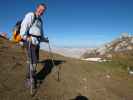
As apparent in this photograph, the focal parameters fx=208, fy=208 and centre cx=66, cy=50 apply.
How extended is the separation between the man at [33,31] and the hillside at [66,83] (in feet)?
5.62

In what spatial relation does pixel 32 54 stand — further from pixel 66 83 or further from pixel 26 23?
pixel 66 83

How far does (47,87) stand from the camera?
1205 centimetres

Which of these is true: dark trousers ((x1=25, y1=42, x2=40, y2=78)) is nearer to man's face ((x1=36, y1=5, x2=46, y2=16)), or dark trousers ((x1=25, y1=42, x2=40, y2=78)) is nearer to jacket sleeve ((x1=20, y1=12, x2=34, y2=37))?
jacket sleeve ((x1=20, y1=12, x2=34, y2=37))

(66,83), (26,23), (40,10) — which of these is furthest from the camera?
(66,83)

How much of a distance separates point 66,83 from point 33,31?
488 centimetres

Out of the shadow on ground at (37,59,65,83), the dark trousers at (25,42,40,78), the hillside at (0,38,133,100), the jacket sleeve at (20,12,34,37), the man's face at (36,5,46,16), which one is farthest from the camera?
the shadow on ground at (37,59,65,83)

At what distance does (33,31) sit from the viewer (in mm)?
10000

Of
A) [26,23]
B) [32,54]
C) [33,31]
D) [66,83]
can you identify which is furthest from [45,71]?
[26,23]

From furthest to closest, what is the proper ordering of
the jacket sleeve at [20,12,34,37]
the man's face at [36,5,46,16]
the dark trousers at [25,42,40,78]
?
1. the dark trousers at [25,42,40,78]
2. the man's face at [36,5,46,16]
3. the jacket sleeve at [20,12,34,37]

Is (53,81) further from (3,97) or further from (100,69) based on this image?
(100,69)

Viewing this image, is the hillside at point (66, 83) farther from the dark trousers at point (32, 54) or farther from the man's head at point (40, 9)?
the man's head at point (40, 9)

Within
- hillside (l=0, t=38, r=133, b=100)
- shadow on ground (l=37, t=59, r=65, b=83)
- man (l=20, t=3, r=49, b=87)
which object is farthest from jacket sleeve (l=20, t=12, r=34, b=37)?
shadow on ground (l=37, t=59, r=65, b=83)

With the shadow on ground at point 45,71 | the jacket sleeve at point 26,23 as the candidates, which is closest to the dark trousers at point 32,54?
the jacket sleeve at point 26,23

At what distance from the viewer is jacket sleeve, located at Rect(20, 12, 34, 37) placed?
375 inches
